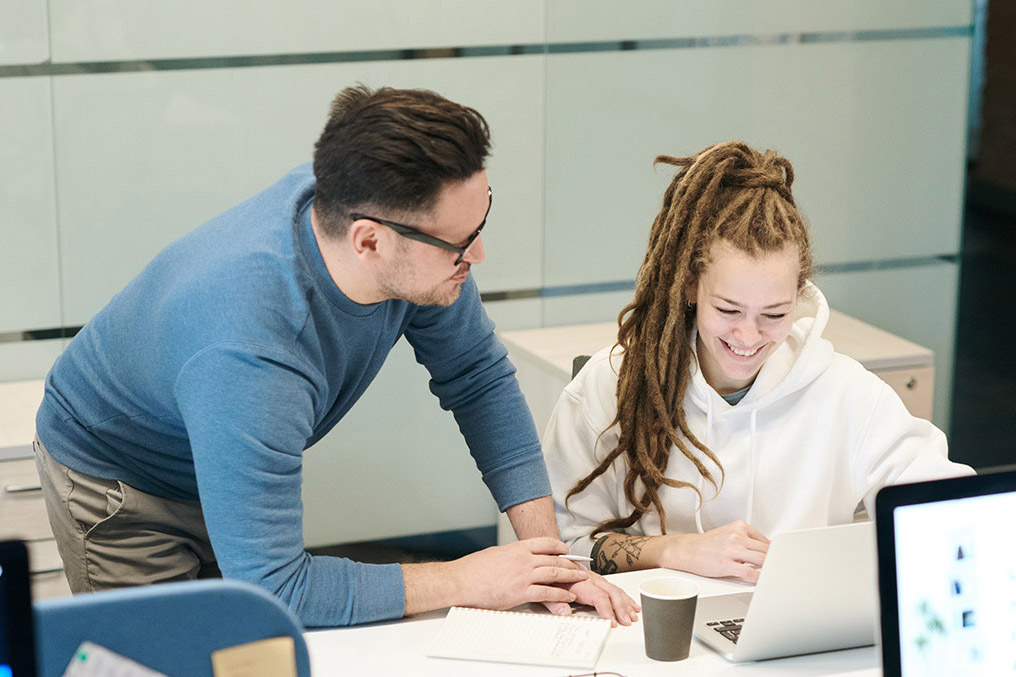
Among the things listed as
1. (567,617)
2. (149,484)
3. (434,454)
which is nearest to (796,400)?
(567,617)

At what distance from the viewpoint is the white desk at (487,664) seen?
1.62m

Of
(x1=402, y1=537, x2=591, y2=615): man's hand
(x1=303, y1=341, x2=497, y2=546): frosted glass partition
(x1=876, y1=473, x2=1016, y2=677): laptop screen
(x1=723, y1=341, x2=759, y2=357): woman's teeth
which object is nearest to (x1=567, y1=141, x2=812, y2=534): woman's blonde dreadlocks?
(x1=723, y1=341, x2=759, y2=357): woman's teeth

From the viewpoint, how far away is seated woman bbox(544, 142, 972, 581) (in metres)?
2.06

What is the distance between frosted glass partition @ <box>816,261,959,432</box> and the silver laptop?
2.39 meters

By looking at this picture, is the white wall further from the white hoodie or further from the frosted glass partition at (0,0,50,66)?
the white hoodie

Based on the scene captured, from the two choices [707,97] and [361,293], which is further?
[707,97]

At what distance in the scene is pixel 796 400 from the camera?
2.15 meters

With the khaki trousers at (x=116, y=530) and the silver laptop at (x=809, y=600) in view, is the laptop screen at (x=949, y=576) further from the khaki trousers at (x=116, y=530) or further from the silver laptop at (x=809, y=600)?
the khaki trousers at (x=116, y=530)

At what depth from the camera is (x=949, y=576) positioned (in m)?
1.19

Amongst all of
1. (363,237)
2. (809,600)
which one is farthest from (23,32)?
(809,600)

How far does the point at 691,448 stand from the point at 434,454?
1.55 metres

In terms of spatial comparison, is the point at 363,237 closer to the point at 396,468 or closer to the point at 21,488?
the point at 21,488

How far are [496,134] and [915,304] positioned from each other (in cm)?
150

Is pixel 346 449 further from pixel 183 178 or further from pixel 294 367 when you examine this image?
pixel 294 367
